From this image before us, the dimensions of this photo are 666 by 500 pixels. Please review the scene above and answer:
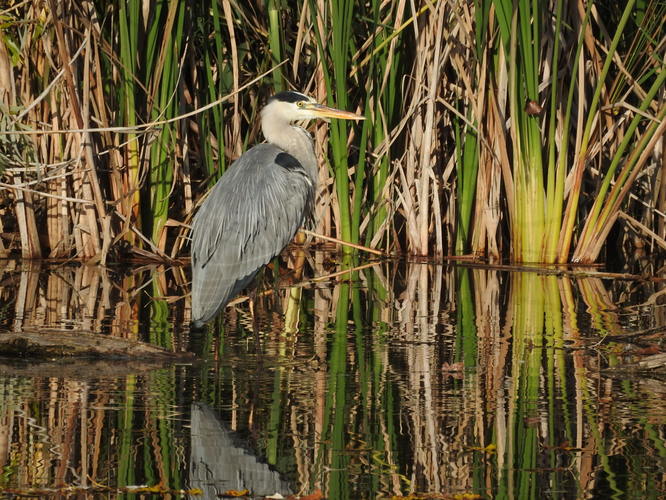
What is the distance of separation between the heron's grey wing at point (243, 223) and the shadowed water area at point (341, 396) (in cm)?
22

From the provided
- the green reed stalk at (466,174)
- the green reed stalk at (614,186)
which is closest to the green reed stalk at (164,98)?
the green reed stalk at (466,174)

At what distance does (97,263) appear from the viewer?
27.2ft

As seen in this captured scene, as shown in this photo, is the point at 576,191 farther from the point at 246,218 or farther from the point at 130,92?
the point at 130,92

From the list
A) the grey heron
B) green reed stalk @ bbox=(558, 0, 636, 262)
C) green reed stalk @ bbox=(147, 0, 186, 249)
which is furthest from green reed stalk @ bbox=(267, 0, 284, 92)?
green reed stalk @ bbox=(558, 0, 636, 262)

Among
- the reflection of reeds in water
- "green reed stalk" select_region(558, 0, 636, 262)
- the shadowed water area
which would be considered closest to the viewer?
the shadowed water area

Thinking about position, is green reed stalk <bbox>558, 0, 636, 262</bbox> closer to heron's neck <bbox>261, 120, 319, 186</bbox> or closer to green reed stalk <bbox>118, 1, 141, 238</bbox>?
heron's neck <bbox>261, 120, 319, 186</bbox>

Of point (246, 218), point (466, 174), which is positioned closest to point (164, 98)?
point (246, 218)

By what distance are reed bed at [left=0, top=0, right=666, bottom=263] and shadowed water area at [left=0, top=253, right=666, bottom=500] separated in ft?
3.84

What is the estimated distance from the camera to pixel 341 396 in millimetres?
4344

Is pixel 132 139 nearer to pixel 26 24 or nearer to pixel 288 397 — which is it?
pixel 26 24

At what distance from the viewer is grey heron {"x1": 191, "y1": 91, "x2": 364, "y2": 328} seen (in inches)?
235

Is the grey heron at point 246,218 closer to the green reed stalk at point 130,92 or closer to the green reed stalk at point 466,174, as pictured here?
the green reed stalk at point 130,92

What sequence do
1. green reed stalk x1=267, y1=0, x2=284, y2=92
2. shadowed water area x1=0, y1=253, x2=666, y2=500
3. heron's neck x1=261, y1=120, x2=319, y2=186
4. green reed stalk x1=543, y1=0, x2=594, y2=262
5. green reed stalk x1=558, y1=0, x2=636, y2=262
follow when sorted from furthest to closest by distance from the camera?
green reed stalk x1=267, y1=0, x2=284, y2=92 < green reed stalk x1=558, y1=0, x2=636, y2=262 < green reed stalk x1=543, y1=0, x2=594, y2=262 < heron's neck x1=261, y1=120, x2=319, y2=186 < shadowed water area x1=0, y1=253, x2=666, y2=500

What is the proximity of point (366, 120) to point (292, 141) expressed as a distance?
1.34 metres
